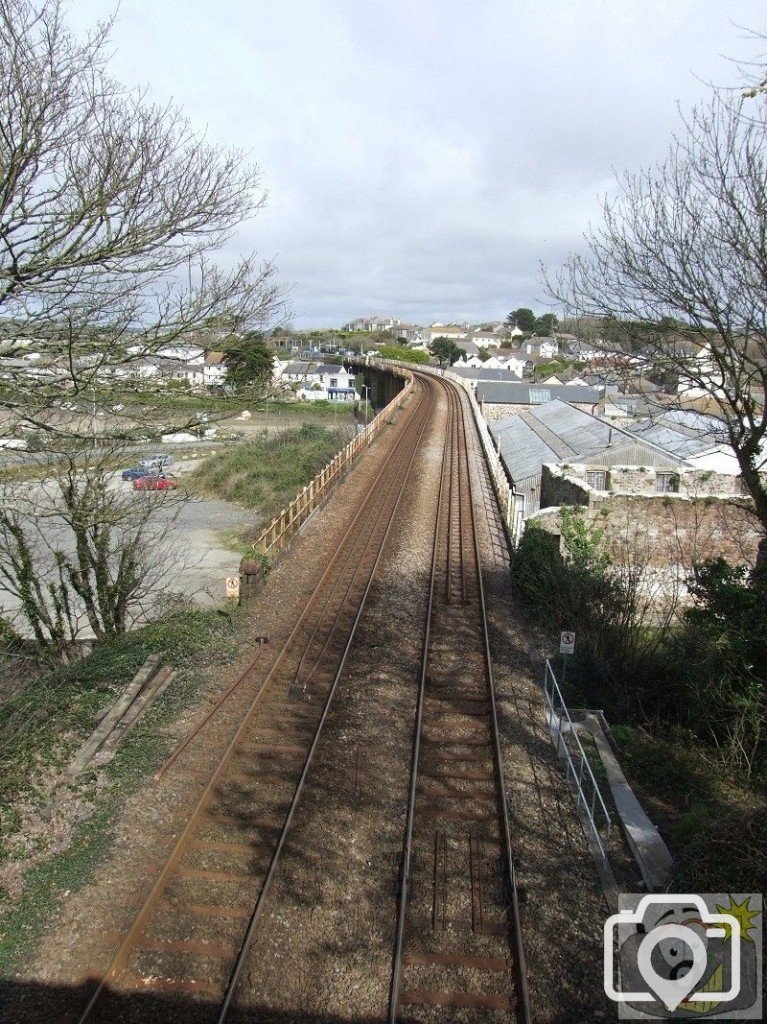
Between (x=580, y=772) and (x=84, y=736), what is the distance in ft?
18.4

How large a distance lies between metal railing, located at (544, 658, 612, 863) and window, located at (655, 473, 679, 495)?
32.8ft

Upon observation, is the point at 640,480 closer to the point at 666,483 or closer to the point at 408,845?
the point at 666,483

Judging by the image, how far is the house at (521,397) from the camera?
145 feet

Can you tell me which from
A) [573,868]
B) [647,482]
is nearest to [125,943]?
[573,868]

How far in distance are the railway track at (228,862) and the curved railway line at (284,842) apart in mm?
12

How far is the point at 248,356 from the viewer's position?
736cm

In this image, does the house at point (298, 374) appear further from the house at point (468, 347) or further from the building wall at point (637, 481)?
the house at point (468, 347)

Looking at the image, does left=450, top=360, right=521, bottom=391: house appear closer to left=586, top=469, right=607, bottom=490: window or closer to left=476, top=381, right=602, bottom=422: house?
left=476, top=381, right=602, bottom=422: house

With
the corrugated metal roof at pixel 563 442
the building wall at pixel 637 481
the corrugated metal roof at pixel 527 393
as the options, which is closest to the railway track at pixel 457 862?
the building wall at pixel 637 481

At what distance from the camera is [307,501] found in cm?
1884

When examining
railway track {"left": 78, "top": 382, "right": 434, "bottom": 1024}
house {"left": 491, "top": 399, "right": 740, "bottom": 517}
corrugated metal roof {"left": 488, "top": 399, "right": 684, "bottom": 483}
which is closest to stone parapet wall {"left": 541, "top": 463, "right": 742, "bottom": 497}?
house {"left": 491, "top": 399, "right": 740, "bottom": 517}

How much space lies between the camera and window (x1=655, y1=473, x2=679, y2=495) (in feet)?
59.6

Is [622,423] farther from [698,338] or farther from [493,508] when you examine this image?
[698,338]

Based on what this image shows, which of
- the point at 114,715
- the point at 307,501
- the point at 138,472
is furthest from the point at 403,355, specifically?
the point at 114,715
